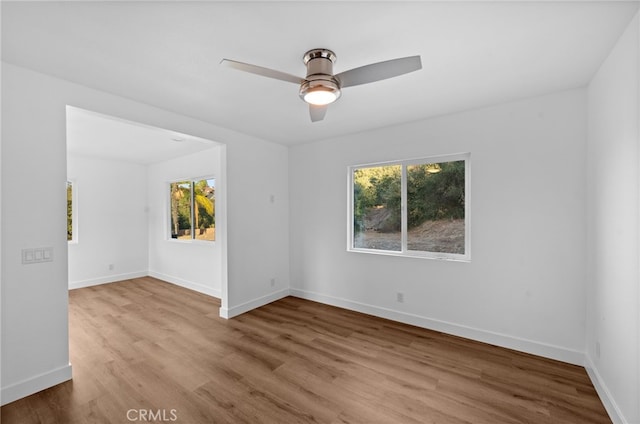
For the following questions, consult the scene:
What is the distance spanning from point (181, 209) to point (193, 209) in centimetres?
39

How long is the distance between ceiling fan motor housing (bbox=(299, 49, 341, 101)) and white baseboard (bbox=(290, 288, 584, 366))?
2.74m

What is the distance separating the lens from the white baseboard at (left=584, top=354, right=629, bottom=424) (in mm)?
1685

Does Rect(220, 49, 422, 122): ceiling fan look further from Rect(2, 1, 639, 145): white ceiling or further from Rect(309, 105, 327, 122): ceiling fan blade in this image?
Rect(309, 105, 327, 122): ceiling fan blade

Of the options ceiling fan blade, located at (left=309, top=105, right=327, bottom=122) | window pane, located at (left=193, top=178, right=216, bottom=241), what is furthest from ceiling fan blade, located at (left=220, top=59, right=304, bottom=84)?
window pane, located at (left=193, top=178, right=216, bottom=241)

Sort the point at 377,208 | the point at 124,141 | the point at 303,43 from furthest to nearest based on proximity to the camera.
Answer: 1. the point at 124,141
2. the point at 377,208
3. the point at 303,43

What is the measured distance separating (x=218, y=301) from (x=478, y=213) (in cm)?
383

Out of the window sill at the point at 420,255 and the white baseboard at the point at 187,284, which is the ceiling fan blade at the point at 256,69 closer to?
the window sill at the point at 420,255

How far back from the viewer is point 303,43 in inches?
66.0

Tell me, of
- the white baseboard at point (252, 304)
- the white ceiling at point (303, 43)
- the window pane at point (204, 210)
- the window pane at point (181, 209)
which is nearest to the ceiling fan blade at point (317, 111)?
the white ceiling at point (303, 43)

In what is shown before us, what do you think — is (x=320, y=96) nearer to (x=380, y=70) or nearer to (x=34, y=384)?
(x=380, y=70)

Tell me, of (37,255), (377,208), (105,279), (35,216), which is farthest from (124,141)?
(377,208)

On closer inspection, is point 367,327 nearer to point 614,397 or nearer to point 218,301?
point 614,397

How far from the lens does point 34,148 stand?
2049 mm

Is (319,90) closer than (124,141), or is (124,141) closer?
(319,90)
